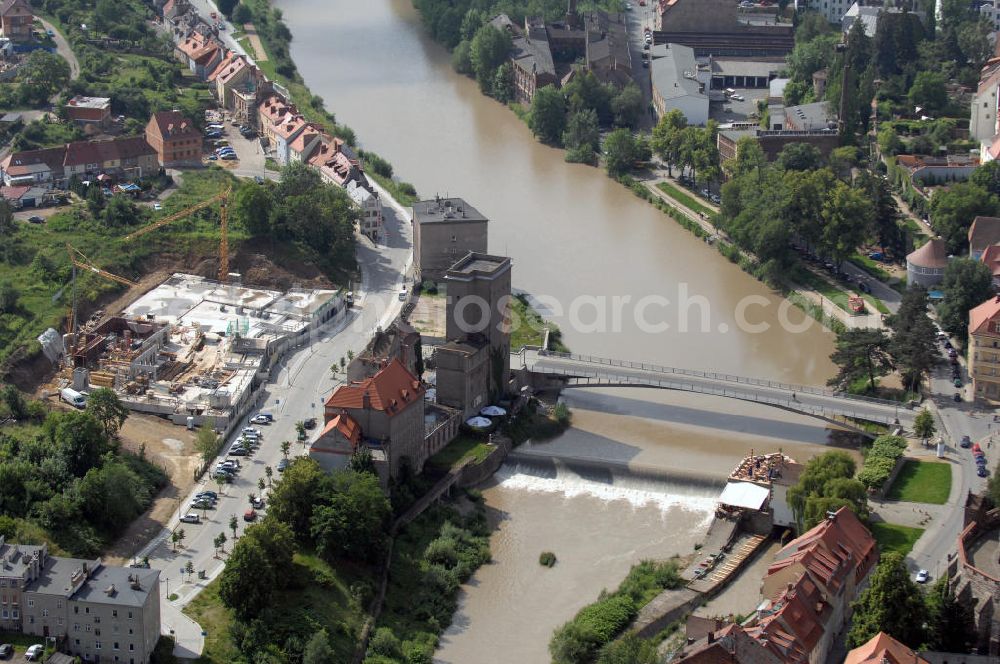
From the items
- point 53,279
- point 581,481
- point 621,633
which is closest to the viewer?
point 621,633

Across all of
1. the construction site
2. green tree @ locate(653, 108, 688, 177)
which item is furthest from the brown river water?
the construction site

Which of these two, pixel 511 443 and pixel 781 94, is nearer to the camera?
pixel 511 443

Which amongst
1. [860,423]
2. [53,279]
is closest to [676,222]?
[860,423]

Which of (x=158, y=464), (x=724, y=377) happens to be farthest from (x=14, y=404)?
(x=724, y=377)

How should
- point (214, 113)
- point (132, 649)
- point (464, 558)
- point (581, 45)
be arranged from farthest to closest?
point (581, 45), point (214, 113), point (464, 558), point (132, 649)

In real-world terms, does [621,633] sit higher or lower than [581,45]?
lower

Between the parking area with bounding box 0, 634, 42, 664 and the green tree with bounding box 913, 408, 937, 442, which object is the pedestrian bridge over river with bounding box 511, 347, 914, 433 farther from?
the parking area with bounding box 0, 634, 42, 664

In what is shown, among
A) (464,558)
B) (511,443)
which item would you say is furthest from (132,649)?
(511,443)

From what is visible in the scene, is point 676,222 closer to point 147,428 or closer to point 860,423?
point 860,423
